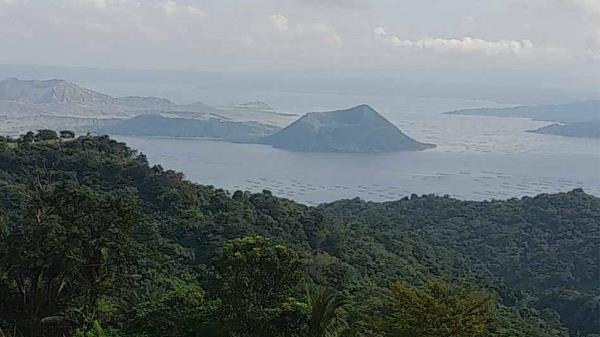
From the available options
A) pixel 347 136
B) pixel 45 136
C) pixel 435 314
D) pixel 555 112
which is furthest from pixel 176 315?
pixel 555 112

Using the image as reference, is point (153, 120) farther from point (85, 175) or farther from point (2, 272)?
point (2, 272)

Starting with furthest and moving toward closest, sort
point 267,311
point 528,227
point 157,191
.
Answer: point 528,227 → point 157,191 → point 267,311

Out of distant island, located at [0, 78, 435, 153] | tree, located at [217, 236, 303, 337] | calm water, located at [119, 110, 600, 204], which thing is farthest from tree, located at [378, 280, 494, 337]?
distant island, located at [0, 78, 435, 153]

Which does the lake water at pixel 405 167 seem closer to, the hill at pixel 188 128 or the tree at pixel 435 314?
the hill at pixel 188 128

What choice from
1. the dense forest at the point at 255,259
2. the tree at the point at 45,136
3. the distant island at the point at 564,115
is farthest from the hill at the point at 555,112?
the tree at the point at 45,136

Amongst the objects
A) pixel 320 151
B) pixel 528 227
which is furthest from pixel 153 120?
pixel 528 227

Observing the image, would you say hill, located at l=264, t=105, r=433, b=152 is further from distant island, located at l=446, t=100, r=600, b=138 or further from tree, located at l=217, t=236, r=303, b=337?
tree, located at l=217, t=236, r=303, b=337
